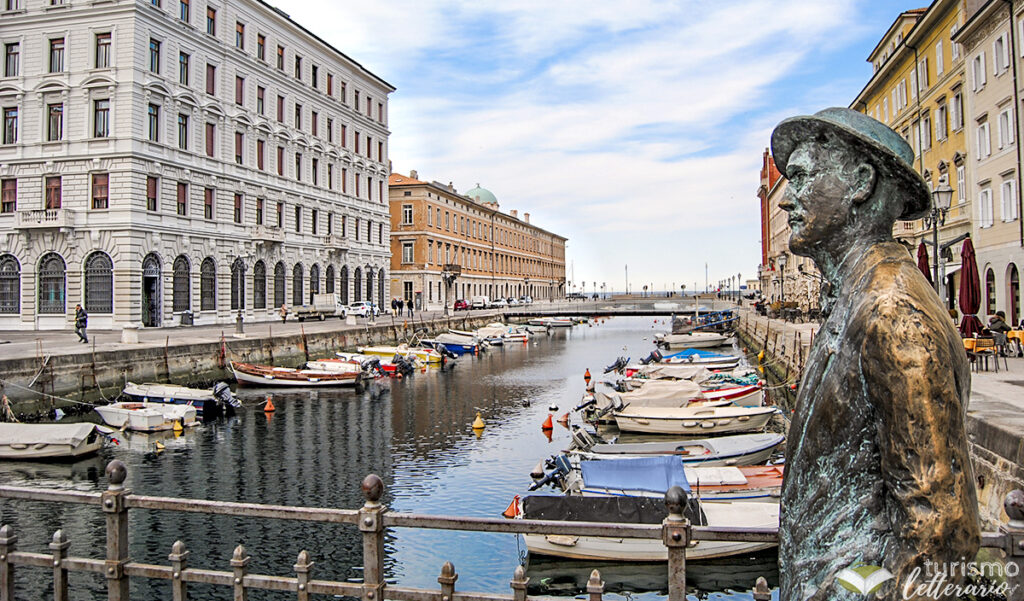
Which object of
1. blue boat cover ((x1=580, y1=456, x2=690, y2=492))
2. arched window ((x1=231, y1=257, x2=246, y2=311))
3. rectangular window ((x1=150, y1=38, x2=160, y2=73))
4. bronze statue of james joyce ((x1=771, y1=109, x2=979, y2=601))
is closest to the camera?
bronze statue of james joyce ((x1=771, y1=109, x2=979, y2=601))

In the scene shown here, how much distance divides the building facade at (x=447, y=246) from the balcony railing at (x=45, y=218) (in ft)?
140

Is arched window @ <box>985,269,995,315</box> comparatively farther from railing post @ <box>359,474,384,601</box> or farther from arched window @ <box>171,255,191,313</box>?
arched window @ <box>171,255,191,313</box>

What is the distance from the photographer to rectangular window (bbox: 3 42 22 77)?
38.2 metres

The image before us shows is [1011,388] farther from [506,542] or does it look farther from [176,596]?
[176,596]

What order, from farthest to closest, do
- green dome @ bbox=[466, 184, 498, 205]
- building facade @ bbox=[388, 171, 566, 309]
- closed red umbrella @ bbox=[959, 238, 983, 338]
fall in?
green dome @ bbox=[466, 184, 498, 205]
building facade @ bbox=[388, 171, 566, 309]
closed red umbrella @ bbox=[959, 238, 983, 338]

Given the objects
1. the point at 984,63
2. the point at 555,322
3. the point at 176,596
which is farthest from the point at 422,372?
the point at 555,322

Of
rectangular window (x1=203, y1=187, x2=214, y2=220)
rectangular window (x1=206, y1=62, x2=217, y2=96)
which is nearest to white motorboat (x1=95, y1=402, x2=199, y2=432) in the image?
rectangular window (x1=203, y1=187, x2=214, y2=220)

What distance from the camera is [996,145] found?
85.8ft

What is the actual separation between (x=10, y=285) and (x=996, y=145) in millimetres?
47078

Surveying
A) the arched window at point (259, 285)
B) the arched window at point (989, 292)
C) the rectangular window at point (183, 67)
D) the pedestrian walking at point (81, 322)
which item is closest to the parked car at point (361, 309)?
the arched window at point (259, 285)

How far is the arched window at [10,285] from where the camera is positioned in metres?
37.2

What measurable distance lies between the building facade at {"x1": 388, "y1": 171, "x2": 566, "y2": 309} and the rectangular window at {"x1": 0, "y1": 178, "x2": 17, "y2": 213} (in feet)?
141

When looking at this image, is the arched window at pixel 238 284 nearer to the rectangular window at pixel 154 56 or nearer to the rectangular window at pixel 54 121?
the rectangular window at pixel 54 121

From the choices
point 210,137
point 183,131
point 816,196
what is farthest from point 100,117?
point 816,196
